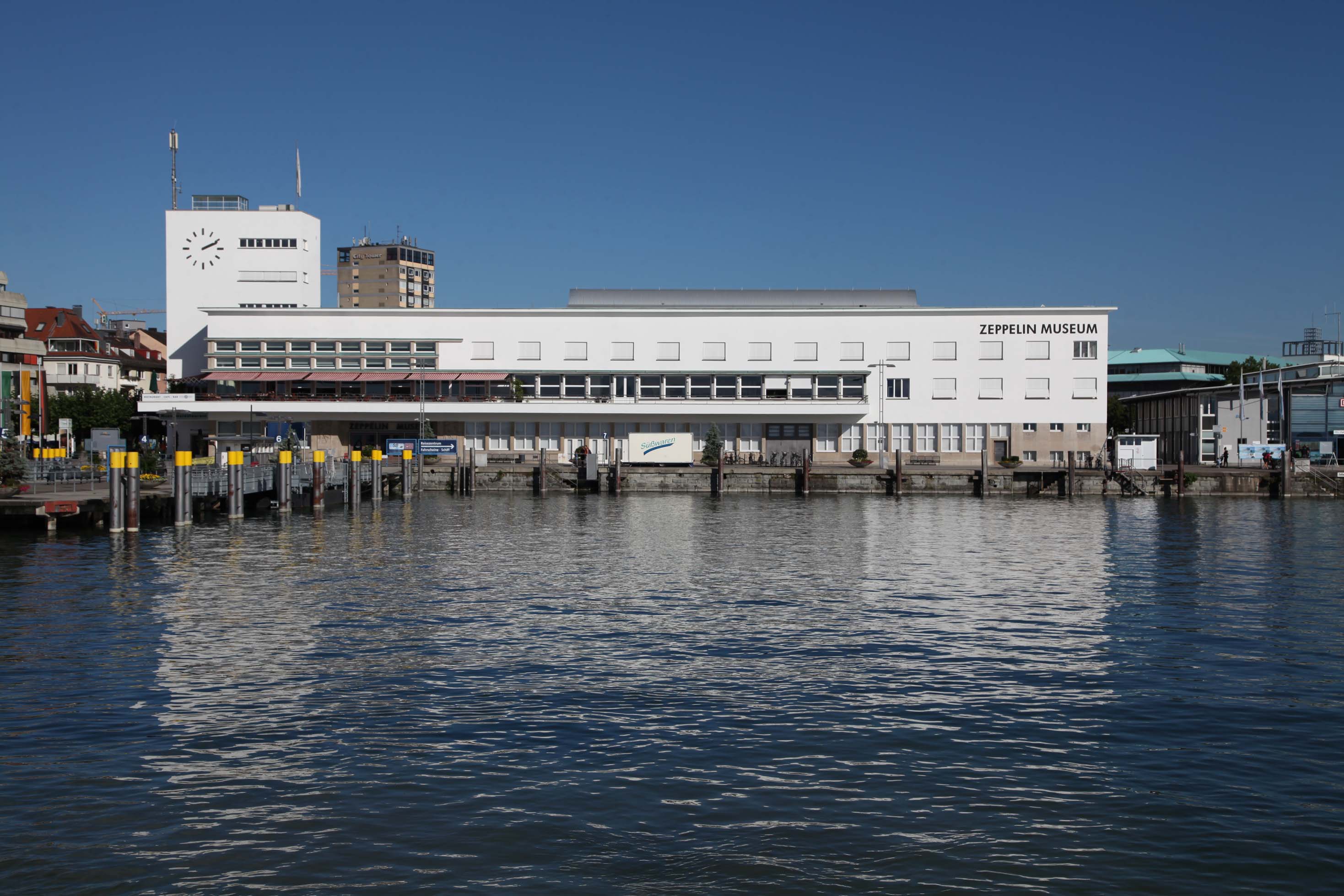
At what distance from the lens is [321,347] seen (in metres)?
95.3

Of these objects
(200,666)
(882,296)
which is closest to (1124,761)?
(200,666)

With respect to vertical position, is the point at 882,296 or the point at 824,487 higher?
the point at 882,296

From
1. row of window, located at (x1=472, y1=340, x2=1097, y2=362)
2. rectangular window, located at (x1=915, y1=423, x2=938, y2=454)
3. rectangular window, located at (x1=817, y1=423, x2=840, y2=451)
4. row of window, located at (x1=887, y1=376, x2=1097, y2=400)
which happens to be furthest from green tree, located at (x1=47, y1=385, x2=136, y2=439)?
rectangular window, located at (x1=915, y1=423, x2=938, y2=454)

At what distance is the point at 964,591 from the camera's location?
30922mm

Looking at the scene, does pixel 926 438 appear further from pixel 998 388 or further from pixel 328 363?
pixel 328 363

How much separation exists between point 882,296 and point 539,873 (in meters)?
94.7

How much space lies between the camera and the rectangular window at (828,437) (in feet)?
305

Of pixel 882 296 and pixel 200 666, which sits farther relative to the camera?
pixel 882 296

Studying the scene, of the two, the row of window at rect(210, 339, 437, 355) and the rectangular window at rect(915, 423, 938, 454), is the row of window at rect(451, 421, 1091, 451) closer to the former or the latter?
A: the rectangular window at rect(915, 423, 938, 454)

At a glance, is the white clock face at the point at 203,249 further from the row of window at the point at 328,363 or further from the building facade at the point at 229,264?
the row of window at the point at 328,363

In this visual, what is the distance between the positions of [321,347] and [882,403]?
48227 mm

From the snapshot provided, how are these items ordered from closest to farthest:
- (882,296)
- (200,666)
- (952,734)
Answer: (952,734) < (200,666) < (882,296)

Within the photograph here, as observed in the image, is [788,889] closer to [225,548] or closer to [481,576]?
[481,576]

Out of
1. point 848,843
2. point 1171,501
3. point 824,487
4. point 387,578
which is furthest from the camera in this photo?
point 824,487
